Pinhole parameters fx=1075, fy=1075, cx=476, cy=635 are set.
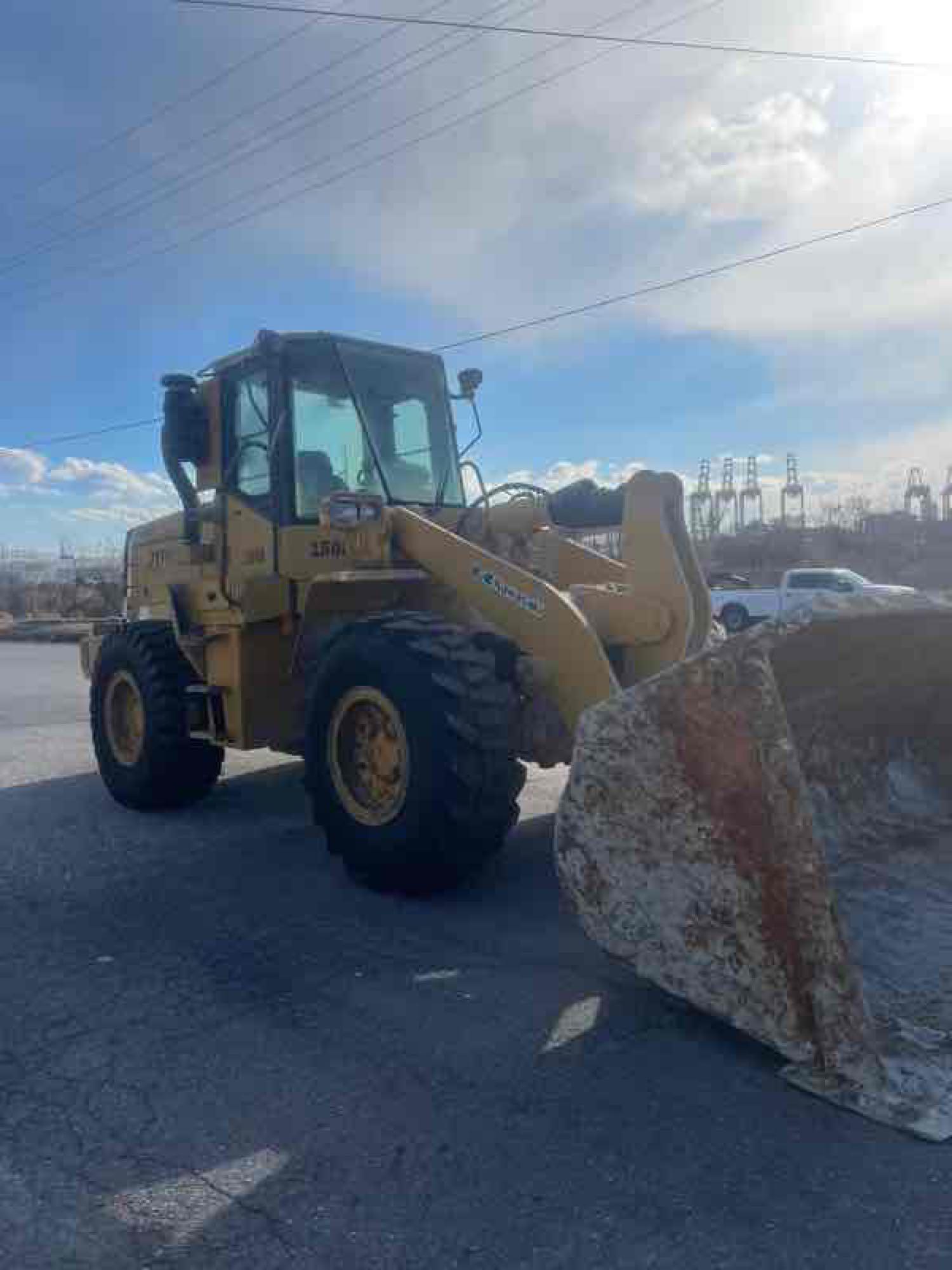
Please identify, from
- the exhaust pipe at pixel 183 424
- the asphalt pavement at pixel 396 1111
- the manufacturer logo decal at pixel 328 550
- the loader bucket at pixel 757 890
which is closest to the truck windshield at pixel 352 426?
the manufacturer logo decal at pixel 328 550

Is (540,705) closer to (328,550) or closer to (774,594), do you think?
(328,550)

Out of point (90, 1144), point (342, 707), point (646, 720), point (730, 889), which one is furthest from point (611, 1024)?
point (342, 707)

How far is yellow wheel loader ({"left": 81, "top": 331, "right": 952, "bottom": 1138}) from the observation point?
3.22 m

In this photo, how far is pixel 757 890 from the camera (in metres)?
3.22

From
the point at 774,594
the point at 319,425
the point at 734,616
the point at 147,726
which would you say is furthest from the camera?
the point at 734,616

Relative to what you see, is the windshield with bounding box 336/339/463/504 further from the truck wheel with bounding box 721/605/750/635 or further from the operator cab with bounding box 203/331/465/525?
the truck wheel with bounding box 721/605/750/635

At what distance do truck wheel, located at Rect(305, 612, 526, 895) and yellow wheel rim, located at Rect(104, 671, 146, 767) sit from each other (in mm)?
2500

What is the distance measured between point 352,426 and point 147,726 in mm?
2394

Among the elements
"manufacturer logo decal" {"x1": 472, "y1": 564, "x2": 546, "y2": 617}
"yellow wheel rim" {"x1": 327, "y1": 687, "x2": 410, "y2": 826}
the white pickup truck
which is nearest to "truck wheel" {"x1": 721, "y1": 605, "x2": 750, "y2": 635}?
the white pickup truck

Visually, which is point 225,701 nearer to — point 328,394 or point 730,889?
point 328,394

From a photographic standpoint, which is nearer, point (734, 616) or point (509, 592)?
point (509, 592)

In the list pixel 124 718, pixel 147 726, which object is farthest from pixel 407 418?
pixel 124 718

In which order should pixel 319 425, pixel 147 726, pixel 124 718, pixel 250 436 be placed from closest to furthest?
pixel 319 425
pixel 250 436
pixel 147 726
pixel 124 718

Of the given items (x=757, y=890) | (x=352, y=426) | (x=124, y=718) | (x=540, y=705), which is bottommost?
(x=757, y=890)
